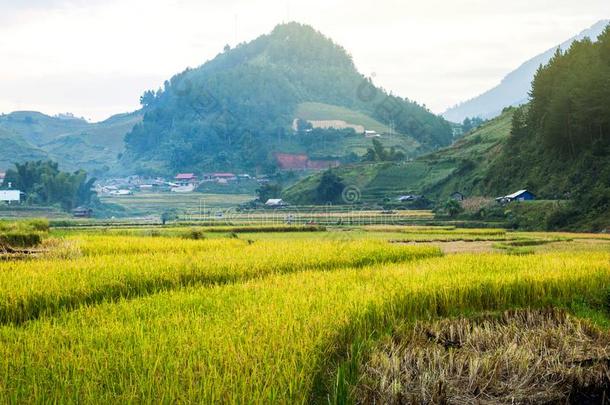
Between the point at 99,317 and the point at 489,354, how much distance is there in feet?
13.2

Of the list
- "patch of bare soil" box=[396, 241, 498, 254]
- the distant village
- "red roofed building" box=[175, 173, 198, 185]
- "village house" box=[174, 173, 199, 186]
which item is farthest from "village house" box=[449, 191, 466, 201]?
"red roofed building" box=[175, 173, 198, 185]

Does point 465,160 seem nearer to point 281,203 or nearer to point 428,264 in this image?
point 281,203

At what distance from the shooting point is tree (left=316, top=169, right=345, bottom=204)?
94250 millimetres

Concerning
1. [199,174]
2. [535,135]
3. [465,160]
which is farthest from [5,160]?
[535,135]

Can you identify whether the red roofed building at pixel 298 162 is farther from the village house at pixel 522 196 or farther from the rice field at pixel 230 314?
the rice field at pixel 230 314

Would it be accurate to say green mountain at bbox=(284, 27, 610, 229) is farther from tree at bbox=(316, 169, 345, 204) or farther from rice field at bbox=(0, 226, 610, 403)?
rice field at bbox=(0, 226, 610, 403)

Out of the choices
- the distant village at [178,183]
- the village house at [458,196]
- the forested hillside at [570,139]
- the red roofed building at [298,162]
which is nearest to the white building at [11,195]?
the distant village at [178,183]

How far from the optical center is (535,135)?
6775cm

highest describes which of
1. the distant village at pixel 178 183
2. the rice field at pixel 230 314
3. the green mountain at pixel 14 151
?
the green mountain at pixel 14 151

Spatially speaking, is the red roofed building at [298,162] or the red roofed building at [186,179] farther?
the red roofed building at [186,179]

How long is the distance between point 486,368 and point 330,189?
89282 millimetres

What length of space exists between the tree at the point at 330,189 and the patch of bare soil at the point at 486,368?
8564cm

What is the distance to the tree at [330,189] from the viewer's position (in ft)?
309

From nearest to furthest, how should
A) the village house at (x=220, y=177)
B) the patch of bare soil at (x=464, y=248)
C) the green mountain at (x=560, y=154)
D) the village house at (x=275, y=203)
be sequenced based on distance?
the patch of bare soil at (x=464, y=248) → the green mountain at (x=560, y=154) → the village house at (x=275, y=203) → the village house at (x=220, y=177)
